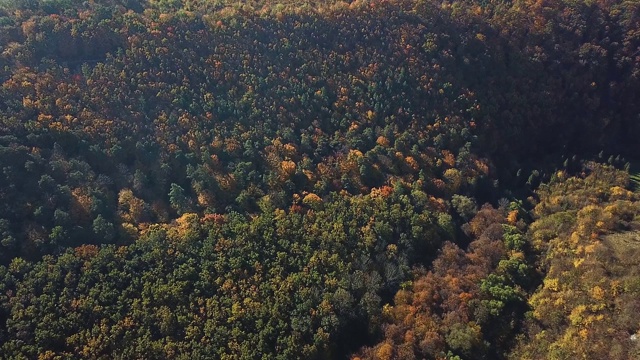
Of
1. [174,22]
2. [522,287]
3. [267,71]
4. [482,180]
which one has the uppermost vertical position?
[174,22]

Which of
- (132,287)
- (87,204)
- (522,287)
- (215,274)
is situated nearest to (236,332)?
(215,274)

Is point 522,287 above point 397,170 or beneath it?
beneath

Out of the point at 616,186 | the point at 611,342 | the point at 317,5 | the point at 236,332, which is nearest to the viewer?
the point at 611,342

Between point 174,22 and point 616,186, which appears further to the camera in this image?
point 174,22

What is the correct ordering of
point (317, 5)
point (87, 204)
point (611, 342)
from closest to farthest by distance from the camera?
1. point (611, 342)
2. point (87, 204)
3. point (317, 5)

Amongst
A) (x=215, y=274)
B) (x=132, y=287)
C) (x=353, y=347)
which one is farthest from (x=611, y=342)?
(x=132, y=287)

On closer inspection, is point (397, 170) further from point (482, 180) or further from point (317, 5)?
point (317, 5)
